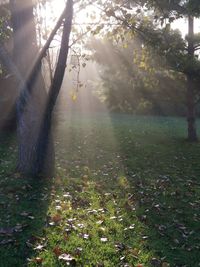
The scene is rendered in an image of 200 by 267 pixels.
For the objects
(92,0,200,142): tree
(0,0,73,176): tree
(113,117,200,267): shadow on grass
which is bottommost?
(113,117,200,267): shadow on grass

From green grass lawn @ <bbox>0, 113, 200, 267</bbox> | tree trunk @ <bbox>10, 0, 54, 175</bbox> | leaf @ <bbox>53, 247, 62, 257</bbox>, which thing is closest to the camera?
leaf @ <bbox>53, 247, 62, 257</bbox>

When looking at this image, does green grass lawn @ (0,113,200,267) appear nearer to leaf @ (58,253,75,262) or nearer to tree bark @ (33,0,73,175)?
leaf @ (58,253,75,262)

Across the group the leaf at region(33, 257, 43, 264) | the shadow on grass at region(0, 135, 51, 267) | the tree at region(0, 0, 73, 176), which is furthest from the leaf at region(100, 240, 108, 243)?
the tree at region(0, 0, 73, 176)

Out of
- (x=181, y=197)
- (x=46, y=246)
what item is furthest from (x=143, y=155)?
(x=46, y=246)

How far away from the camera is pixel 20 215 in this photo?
671 cm

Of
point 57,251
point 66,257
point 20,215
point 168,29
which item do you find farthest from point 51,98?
point 168,29

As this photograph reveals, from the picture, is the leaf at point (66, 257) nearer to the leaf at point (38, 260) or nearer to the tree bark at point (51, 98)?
the leaf at point (38, 260)

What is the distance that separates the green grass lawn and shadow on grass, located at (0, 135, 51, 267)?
0.01 meters

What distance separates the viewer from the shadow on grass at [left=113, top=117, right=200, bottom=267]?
19.1ft

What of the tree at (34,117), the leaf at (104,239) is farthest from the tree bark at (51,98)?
the leaf at (104,239)

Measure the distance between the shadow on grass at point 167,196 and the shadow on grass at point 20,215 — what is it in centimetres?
172

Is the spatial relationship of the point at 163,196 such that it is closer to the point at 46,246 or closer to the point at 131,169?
the point at 131,169

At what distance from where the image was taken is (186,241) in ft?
20.1

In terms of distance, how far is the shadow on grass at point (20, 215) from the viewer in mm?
5297
